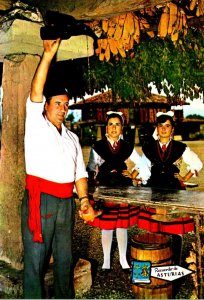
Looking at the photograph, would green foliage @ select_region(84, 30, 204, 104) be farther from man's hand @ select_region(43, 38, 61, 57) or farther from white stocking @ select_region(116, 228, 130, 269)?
man's hand @ select_region(43, 38, 61, 57)

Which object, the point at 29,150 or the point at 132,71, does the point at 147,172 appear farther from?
the point at 132,71

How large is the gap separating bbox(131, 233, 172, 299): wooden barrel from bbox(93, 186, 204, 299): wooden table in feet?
1.09

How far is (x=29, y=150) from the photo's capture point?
2783 mm

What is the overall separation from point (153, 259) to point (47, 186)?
143cm

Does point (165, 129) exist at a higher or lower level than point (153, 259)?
higher

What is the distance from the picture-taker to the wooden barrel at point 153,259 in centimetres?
348

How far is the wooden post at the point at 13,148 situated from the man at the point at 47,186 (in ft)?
2.07

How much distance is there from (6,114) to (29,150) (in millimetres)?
909

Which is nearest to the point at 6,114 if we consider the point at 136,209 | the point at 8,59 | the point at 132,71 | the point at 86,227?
the point at 8,59

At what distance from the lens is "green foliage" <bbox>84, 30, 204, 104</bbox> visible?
6512 millimetres

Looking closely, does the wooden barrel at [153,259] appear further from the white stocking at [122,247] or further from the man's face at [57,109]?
the man's face at [57,109]

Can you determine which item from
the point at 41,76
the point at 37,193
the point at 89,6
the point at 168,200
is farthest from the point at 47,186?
the point at 89,6

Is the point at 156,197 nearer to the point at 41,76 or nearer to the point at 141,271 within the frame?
the point at 141,271

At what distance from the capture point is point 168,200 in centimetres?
341
